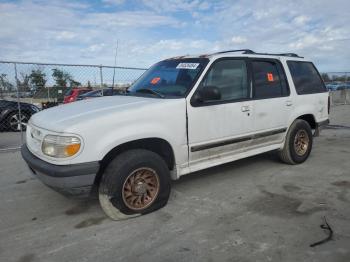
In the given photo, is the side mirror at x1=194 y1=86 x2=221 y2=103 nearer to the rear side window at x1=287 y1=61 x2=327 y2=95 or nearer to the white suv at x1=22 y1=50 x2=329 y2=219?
the white suv at x1=22 y1=50 x2=329 y2=219

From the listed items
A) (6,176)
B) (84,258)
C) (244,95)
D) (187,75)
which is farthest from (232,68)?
(6,176)

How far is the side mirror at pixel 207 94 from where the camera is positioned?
4.42 meters

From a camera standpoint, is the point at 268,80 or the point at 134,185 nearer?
the point at 134,185

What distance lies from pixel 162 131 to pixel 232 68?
1.60 metres

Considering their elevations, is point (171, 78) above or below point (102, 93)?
above

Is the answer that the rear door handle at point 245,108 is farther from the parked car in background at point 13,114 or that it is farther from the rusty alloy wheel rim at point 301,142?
the parked car in background at point 13,114

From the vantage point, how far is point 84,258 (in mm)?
3262

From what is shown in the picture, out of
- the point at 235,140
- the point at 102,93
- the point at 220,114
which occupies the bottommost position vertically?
the point at 235,140

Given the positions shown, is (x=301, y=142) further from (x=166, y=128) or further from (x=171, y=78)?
(x=166, y=128)

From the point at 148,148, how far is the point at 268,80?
7.84 feet

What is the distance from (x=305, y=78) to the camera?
249 inches

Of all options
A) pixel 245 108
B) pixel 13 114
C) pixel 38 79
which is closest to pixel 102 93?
pixel 38 79

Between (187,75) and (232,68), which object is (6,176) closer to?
(187,75)

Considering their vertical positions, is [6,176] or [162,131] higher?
[162,131]
